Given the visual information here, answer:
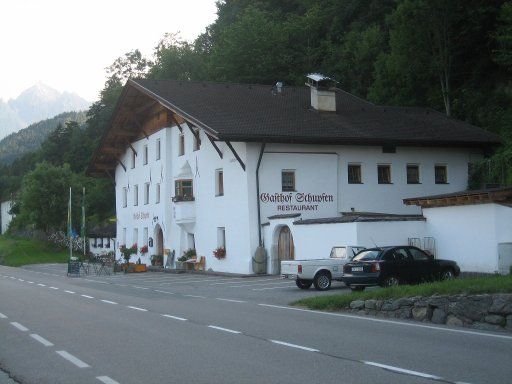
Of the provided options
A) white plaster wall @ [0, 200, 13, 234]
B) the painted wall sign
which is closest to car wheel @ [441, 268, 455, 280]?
the painted wall sign

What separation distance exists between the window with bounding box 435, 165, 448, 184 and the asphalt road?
79.2 feet

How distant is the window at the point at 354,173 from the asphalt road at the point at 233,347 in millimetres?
20425

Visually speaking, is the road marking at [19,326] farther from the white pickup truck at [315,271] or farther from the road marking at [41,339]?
the white pickup truck at [315,271]

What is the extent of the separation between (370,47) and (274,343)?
5055cm

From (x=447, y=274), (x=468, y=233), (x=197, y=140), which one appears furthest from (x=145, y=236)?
(x=447, y=274)

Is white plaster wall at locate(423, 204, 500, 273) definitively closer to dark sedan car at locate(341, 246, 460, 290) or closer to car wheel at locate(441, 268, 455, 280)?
car wheel at locate(441, 268, 455, 280)

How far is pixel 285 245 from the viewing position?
1384 inches

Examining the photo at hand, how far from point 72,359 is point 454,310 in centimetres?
807

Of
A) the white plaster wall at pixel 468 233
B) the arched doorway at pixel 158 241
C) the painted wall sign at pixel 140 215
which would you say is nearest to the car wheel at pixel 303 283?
the white plaster wall at pixel 468 233

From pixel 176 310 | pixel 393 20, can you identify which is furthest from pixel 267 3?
pixel 176 310

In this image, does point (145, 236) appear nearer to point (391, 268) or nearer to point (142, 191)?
point (142, 191)

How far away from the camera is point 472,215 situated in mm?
28141

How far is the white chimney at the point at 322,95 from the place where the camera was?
42.2 metres

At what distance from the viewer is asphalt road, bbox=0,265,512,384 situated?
9211 mm
